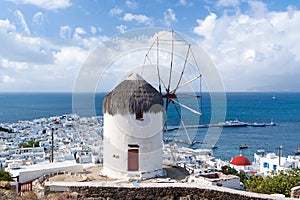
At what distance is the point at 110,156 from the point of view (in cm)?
1055

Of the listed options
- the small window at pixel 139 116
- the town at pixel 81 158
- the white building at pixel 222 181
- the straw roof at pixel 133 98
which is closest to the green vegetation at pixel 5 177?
the town at pixel 81 158

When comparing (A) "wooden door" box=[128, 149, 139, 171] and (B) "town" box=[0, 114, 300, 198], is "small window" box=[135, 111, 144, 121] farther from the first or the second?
(B) "town" box=[0, 114, 300, 198]

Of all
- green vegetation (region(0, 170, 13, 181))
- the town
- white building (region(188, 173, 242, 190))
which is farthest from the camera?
the town

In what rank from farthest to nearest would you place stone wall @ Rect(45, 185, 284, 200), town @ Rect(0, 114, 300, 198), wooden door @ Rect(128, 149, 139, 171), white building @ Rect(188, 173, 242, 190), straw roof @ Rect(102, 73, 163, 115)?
wooden door @ Rect(128, 149, 139, 171) → straw roof @ Rect(102, 73, 163, 115) → town @ Rect(0, 114, 300, 198) → white building @ Rect(188, 173, 242, 190) → stone wall @ Rect(45, 185, 284, 200)

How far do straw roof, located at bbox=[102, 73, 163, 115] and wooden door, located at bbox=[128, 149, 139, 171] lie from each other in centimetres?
125

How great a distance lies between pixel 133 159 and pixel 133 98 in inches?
75.5

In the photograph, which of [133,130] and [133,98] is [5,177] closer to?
[133,130]

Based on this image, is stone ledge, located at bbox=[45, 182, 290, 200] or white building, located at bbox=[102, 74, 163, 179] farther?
white building, located at bbox=[102, 74, 163, 179]

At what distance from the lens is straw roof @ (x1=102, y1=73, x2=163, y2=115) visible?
10.1 meters

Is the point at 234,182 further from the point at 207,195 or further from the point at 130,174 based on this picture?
the point at 130,174

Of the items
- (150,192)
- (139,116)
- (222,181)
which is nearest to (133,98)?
(139,116)

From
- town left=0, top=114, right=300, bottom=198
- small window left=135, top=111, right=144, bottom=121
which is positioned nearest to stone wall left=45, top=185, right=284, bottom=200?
town left=0, top=114, right=300, bottom=198

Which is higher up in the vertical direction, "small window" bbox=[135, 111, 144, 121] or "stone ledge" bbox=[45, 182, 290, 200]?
"small window" bbox=[135, 111, 144, 121]

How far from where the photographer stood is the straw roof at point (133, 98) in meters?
10.1
